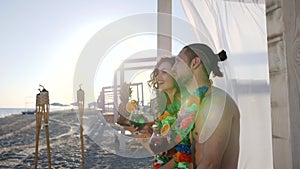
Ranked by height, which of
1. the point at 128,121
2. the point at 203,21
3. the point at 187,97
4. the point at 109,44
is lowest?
the point at 128,121

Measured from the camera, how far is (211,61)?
3.61 ft

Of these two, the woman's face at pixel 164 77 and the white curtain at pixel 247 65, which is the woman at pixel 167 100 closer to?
the woman's face at pixel 164 77

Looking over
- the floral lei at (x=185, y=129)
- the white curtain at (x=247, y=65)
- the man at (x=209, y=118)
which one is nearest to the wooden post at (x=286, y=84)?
the man at (x=209, y=118)

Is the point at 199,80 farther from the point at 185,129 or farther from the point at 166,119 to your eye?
the point at 166,119

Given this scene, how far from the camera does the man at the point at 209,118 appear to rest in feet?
2.94

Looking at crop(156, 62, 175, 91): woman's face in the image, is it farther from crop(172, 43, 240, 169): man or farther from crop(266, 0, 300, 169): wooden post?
crop(266, 0, 300, 169): wooden post

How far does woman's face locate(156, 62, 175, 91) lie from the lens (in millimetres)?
1377

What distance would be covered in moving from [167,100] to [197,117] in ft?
1.55

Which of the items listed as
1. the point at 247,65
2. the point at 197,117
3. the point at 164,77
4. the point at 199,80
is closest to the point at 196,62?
the point at 199,80

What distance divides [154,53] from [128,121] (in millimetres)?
499

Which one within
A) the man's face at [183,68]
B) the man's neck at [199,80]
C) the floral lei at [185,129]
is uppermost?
the man's face at [183,68]

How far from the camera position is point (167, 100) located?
4.83 ft

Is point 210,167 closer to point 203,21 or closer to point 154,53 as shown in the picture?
point 203,21

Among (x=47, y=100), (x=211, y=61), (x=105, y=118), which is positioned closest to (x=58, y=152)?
(x=47, y=100)
